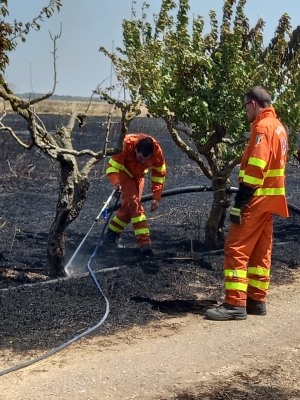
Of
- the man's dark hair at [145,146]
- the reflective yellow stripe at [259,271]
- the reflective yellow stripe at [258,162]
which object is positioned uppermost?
the man's dark hair at [145,146]

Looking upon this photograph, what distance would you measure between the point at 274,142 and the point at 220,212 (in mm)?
2693

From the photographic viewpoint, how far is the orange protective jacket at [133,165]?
824 cm

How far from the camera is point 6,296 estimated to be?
6047 millimetres

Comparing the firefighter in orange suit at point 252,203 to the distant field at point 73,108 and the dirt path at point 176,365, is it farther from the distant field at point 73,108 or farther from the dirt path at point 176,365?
the distant field at point 73,108

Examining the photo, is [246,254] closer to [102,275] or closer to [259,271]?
[259,271]

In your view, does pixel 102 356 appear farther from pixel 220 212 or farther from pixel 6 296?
pixel 220 212

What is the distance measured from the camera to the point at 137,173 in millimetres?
8398

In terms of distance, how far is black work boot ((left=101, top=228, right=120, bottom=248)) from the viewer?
28.7ft

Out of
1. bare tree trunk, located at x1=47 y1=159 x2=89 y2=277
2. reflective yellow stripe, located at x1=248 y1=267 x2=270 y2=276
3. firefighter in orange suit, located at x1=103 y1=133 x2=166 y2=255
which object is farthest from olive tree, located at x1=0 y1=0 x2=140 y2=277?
reflective yellow stripe, located at x1=248 y1=267 x2=270 y2=276

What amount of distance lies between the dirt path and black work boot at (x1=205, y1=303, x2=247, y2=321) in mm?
60

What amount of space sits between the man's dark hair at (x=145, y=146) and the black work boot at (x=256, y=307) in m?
2.58

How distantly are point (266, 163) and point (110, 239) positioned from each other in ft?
11.7

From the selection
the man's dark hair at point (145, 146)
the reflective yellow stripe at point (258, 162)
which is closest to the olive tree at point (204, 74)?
the man's dark hair at point (145, 146)

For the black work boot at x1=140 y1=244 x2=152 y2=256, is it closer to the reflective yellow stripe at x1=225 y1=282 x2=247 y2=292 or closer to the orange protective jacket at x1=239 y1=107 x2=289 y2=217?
the reflective yellow stripe at x1=225 y1=282 x2=247 y2=292
